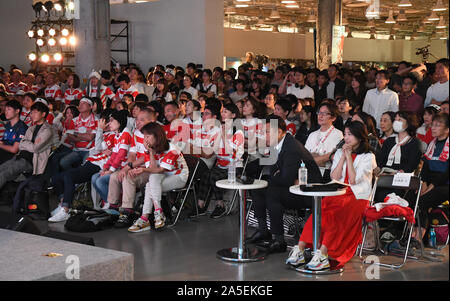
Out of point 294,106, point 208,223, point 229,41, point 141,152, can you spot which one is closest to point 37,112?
point 141,152

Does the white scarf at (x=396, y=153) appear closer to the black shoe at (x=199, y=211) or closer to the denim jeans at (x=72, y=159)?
the black shoe at (x=199, y=211)

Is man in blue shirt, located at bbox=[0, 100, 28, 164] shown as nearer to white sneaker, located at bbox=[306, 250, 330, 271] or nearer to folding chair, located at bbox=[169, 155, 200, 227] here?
folding chair, located at bbox=[169, 155, 200, 227]

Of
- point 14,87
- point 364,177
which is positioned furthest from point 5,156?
point 14,87

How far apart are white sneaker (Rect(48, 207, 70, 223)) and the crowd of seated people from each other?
0.01 metres

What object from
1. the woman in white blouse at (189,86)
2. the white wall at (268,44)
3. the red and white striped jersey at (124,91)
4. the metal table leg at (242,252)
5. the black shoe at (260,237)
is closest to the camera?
the metal table leg at (242,252)

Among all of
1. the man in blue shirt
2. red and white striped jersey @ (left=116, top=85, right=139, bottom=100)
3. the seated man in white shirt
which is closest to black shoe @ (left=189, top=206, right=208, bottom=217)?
the man in blue shirt

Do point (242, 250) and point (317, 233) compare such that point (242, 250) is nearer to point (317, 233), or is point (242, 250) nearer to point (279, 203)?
point (279, 203)

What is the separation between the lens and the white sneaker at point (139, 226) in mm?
6500

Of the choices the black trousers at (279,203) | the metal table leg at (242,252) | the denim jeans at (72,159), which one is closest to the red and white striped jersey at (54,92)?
the denim jeans at (72,159)

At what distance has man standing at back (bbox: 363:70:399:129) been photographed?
8086 millimetres

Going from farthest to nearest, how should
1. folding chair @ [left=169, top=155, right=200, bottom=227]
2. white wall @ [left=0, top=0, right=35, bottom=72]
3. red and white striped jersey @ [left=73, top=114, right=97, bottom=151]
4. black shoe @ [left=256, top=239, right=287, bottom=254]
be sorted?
white wall @ [left=0, top=0, right=35, bottom=72], red and white striped jersey @ [left=73, top=114, right=97, bottom=151], folding chair @ [left=169, top=155, right=200, bottom=227], black shoe @ [left=256, top=239, right=287, bottom=254]

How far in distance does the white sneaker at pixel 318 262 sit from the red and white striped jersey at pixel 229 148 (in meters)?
2.02
